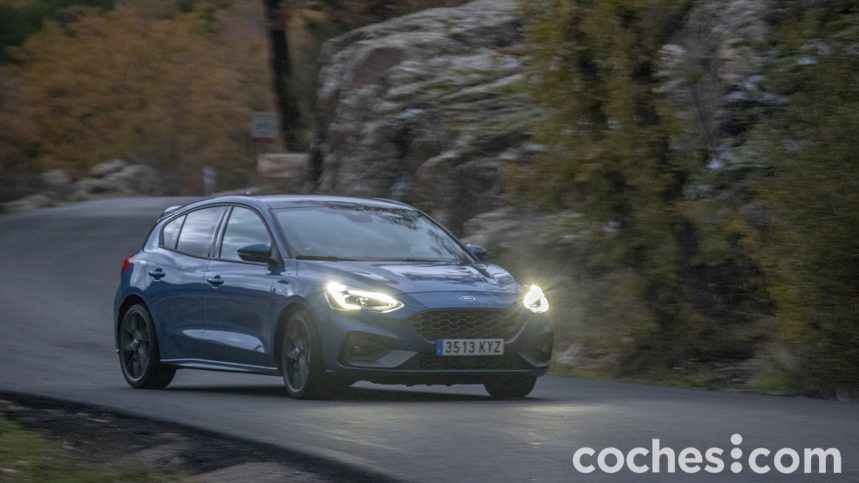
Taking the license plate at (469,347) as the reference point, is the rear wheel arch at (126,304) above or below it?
above

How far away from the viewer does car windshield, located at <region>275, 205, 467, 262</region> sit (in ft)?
42.1

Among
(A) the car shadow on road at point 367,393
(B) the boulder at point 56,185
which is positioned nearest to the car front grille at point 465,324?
(A) the car shadow on road at point 367,393

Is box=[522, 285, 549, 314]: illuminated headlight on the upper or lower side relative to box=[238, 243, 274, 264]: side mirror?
lower

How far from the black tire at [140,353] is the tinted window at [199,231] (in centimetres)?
67

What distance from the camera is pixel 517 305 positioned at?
12391mm

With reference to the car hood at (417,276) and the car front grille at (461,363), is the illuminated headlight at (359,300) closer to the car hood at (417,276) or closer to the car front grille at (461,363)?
the car hood at (417,276)

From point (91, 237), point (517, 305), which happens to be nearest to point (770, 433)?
point (517, 305)

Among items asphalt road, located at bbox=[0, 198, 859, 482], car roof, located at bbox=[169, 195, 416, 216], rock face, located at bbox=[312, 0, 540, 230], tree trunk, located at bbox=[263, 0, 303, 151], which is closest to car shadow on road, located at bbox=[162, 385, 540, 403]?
asphalt road, located at bbox=[0, 198, 859, 482]

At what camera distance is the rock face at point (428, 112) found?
79.3 feet

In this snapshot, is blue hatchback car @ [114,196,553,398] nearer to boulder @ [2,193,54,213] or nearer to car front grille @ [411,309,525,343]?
car front grille @ [411,309,525,343]

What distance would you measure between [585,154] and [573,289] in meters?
2.26

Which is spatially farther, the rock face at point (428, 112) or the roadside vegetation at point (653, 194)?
the rock face at point (428, 112)

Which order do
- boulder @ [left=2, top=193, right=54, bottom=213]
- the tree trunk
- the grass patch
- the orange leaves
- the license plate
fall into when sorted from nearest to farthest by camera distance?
the grass patch
the license plate
the tree trunk
boulder @ [left=2, top=193, right=54, bottom=213]
the orange leaves

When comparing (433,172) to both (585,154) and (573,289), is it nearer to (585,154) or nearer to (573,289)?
(573,289)
